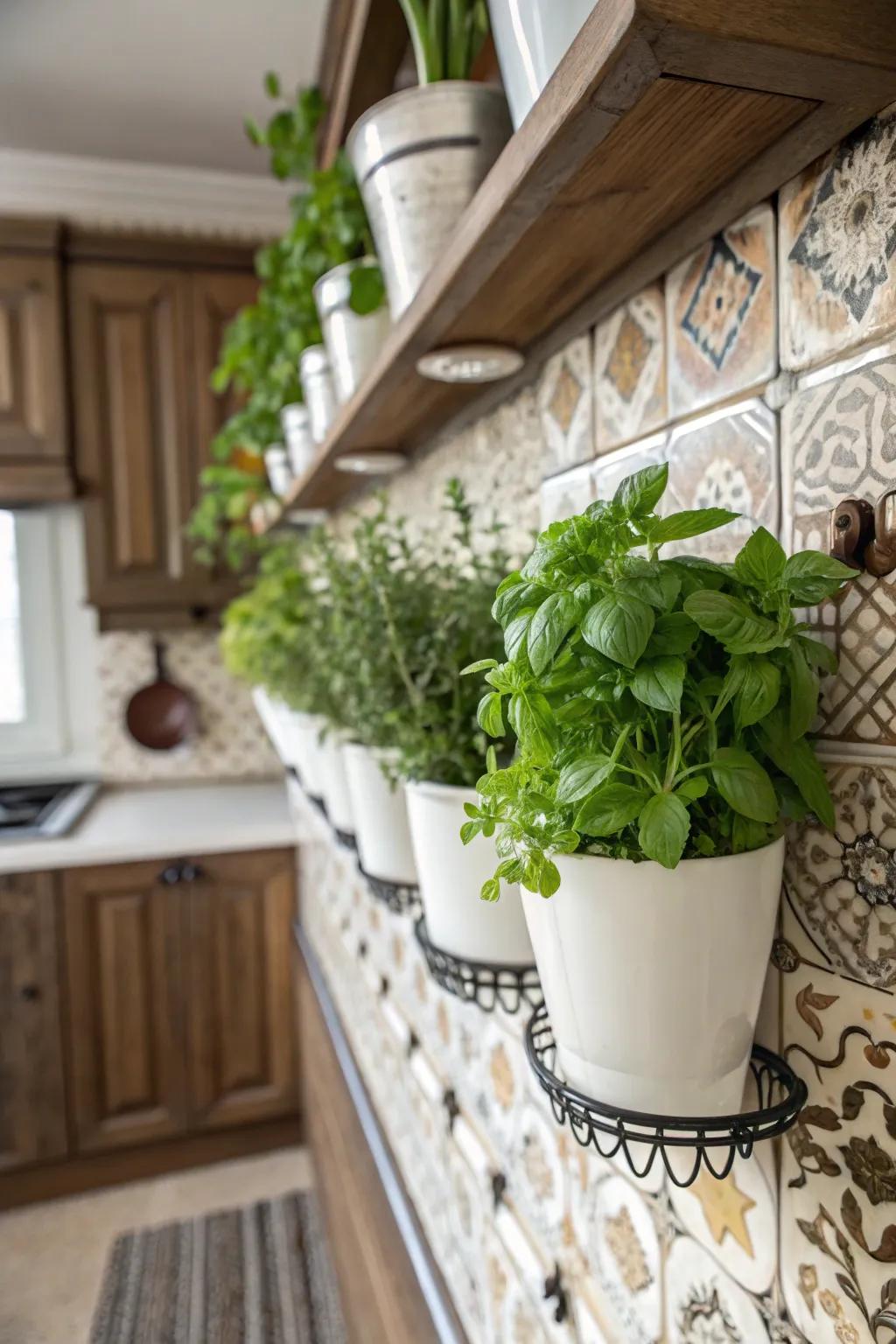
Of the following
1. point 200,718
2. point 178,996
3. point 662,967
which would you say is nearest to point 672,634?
point 662,967

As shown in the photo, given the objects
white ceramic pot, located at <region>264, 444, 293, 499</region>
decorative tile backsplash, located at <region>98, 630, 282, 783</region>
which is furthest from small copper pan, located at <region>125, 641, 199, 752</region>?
white ceramic pot, located at <region>264, 444, 293, 499</region>

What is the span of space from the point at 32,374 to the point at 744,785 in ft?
8.47

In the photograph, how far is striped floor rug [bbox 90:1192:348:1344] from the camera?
1.72 meters

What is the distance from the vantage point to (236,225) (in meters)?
2.61

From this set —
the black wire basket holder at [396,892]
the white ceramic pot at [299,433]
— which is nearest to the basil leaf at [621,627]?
the black wire basket holder at [396,892]

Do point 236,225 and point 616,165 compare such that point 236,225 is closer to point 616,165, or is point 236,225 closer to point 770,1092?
point 616,165

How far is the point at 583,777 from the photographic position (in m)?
0.38

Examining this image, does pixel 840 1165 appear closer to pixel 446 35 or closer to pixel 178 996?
pixel 446 35

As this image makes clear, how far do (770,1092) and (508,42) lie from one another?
2.03 ft

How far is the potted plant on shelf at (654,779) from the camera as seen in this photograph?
373 mm

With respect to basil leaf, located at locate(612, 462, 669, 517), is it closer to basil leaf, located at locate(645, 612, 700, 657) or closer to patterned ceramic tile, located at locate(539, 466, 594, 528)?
basil leaf, located at locate(645, 612, 700, 657)

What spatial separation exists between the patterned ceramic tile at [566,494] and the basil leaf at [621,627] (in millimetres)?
295

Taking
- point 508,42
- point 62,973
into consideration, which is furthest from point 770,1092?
point 62,973

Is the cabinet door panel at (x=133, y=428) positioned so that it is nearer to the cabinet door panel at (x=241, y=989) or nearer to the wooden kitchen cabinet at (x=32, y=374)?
the wooden kitchen cabinet at (x=32, y=374)
